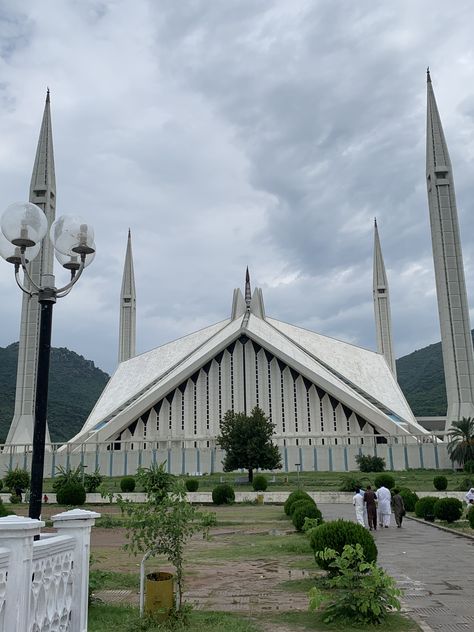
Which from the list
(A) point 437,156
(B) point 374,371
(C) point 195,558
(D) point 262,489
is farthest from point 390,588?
(B) point 374,371

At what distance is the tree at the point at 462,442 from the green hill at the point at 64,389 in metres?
32.3

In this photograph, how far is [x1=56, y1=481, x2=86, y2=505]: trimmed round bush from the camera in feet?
55.6

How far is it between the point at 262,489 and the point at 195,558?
12.6m

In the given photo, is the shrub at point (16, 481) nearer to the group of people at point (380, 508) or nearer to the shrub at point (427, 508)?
the group of people at point (380, 508)

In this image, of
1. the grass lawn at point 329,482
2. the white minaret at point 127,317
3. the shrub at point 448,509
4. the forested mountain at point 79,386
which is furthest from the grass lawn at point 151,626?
the forested mountain at point 79,386

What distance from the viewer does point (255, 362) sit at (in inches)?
1296

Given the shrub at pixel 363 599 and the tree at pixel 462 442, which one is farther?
the tree at pixel 462 442

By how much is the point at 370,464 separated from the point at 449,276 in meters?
9.75

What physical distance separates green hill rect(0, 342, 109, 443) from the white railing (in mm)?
44371

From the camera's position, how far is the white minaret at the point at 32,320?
28812 millimetres

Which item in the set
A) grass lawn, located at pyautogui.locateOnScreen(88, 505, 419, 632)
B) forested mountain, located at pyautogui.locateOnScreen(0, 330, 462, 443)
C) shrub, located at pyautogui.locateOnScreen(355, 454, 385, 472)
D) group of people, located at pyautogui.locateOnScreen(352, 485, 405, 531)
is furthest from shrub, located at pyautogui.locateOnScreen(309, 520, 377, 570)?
forested mountain, located at pyautogui.locateOnScreen(0, 330, 462, 443)

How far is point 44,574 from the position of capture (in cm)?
305

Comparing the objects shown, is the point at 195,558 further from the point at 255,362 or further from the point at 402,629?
the point at 255,362

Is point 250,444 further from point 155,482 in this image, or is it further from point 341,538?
point 155,482
